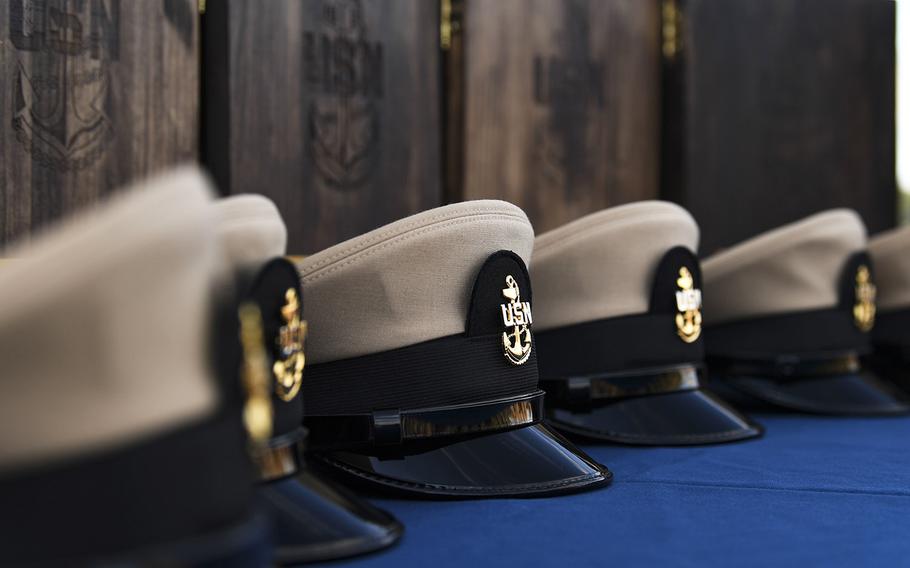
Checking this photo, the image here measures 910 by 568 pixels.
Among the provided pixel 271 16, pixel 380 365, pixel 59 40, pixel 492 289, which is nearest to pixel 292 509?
pixel 380 365

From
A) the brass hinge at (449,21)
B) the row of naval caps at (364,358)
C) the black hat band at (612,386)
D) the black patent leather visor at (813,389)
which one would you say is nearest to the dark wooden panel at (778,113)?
the row of naval caps at (364,358)

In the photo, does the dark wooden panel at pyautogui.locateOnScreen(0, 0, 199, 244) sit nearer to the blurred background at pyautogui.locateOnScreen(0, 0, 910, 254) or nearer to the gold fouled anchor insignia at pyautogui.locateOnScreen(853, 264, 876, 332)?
the blurred background at pyautogui.locateOnScreen(0, 0, 910, 254)

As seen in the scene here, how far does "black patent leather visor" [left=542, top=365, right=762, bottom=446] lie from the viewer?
4.36ft

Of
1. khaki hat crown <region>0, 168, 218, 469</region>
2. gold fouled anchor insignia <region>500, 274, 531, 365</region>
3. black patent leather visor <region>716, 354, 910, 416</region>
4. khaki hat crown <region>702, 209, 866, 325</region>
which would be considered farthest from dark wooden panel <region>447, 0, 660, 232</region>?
khaki hat crown <region>0, 168, 218, 469</region>

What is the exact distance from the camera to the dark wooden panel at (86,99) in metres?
1.14

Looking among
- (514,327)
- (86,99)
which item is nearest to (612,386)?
(514,327)

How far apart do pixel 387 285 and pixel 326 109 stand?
504mm

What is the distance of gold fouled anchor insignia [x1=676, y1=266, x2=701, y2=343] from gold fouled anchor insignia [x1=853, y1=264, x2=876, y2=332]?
1.61 feet

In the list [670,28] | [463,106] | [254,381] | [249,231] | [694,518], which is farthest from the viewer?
[670,28]

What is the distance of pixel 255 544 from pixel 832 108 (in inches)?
75.8

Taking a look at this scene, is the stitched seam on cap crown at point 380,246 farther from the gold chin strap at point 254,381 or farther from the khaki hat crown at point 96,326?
the khaki hat crown at point 96,326

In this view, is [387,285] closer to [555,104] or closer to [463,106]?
[463,106]

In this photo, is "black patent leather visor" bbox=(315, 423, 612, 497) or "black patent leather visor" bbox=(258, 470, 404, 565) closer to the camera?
"black patent leather visor" bbox=(258, 470, 404, 565)

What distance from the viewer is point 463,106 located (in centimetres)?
163
